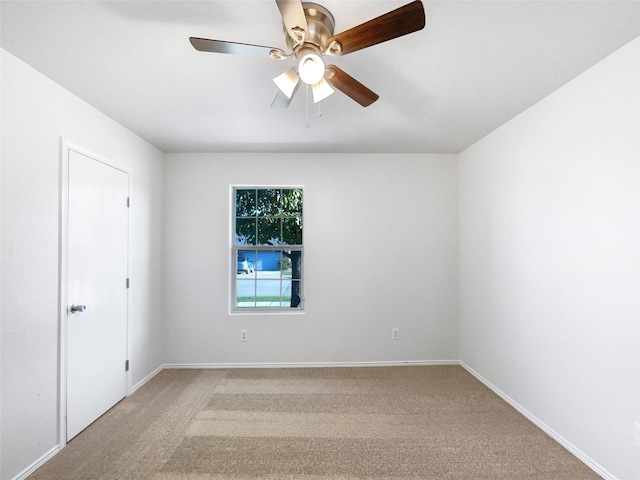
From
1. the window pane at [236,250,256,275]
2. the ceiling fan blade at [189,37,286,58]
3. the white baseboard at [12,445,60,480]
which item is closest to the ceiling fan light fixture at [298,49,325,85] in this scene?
the ceiling fan blade at [189,37,286,58]

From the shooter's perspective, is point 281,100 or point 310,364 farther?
point 310,364

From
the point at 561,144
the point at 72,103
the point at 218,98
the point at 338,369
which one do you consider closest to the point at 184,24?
the point at 218,98

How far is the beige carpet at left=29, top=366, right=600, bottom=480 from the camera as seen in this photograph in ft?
6.42

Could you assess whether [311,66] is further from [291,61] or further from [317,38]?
[291,61]

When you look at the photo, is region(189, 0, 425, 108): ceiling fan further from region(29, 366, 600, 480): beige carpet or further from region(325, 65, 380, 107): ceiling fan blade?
region(29, 366, 600, 480): beige carpet

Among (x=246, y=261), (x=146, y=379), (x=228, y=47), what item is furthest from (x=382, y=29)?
(x=146, y=379)

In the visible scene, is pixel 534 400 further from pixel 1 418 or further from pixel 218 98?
pixel 1 418

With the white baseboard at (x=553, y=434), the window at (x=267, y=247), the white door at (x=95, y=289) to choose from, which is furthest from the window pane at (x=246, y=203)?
the white baseboard at (x=553, y=434)

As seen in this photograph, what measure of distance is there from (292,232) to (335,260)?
0.62m

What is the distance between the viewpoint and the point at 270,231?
379cm

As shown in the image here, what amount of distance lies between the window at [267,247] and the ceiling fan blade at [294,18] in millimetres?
2451

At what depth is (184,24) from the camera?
1.55 meters

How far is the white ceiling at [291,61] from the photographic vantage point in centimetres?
147

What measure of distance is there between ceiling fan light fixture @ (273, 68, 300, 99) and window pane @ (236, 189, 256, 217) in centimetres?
222
